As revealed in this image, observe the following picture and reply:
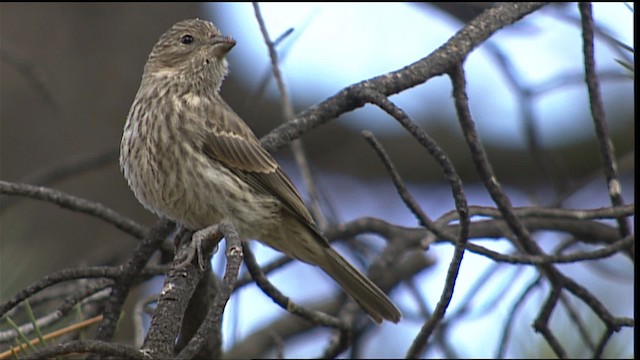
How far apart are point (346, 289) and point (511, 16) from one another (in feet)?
4.35

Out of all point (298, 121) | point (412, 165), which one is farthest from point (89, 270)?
point (412, 165)

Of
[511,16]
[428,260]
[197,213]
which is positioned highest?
[511,16]

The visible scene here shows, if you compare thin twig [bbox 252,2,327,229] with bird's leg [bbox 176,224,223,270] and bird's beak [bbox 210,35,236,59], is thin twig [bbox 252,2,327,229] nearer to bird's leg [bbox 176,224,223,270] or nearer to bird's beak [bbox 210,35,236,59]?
bird's beak [bbox 210,35,236,59]

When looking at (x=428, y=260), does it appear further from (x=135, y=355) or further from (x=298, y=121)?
(x=135, y=355)

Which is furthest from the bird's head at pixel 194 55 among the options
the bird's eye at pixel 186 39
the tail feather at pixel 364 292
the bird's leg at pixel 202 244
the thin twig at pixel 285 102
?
the bird's leg at pixel 202 244

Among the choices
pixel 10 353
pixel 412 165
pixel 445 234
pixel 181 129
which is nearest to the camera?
pixel 10 353

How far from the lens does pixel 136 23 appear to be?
715cm

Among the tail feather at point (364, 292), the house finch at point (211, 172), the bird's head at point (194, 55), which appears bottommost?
the tail feather at point (364, 292)

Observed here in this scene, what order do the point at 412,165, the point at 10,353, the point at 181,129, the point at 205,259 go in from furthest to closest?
the point at 412,165
the point at 181,129
the point at 205,259
the point at 10,353

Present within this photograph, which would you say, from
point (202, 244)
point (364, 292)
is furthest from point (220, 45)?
point (202, 244)

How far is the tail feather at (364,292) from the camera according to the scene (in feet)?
A: 14.6

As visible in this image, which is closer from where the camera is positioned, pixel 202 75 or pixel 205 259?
pixel 205 259

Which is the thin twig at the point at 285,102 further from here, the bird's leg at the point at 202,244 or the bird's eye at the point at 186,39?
the bird's leg at the point at 202,244

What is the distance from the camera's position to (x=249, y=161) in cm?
449
